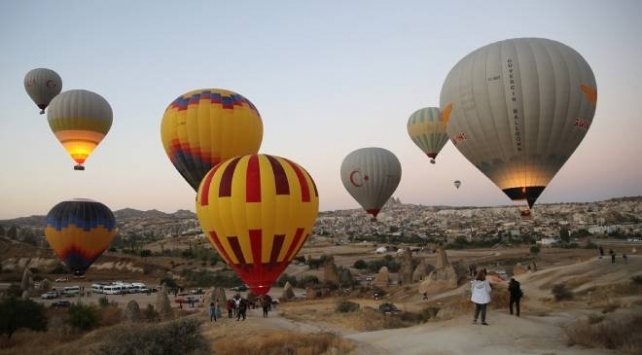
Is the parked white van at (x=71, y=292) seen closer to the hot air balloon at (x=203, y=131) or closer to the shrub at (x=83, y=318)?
the shrub at (x=83, y=318)

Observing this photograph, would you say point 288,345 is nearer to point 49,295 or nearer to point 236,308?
point 236,308

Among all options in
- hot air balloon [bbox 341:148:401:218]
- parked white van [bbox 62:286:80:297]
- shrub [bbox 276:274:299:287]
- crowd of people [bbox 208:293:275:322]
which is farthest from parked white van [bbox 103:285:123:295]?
crowd of people [bbox 208:293:275:322]

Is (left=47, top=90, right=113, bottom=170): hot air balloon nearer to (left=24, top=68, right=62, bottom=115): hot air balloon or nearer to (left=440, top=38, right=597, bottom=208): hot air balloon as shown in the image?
(left=24, top=68, right=62, bottom=115): hot air balloon

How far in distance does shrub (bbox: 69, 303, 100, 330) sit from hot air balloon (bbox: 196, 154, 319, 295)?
1397 cm

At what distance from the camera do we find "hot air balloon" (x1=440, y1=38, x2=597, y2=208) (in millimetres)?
21891

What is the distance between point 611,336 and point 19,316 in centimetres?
2716

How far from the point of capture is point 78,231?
37094mm

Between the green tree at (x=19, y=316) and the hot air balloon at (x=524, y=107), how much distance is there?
25020 millimetres

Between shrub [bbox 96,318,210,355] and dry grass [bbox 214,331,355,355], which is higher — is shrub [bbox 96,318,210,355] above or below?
above

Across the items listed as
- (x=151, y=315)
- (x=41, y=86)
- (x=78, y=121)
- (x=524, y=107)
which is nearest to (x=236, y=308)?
(x=151, y=315)

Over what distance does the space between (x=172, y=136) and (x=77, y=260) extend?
60.5 ft

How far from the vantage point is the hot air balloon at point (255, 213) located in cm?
1625

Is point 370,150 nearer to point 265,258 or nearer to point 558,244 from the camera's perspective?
point 265,258

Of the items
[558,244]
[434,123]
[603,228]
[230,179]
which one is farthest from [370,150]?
[603,228]
